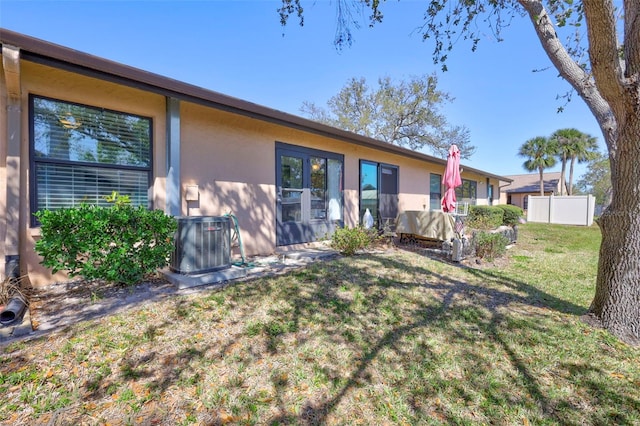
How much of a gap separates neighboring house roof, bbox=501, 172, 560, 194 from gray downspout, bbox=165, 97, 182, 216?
112 feet

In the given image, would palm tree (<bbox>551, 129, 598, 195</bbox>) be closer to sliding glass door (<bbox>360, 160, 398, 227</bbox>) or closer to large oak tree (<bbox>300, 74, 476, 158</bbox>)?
large oak tree (<bbox>300, 74, 476, 158</bbox>)

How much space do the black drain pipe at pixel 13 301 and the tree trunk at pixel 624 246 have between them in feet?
20.6

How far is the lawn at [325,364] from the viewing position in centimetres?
202

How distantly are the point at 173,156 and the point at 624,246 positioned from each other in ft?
20.1

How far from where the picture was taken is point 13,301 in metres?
3.07

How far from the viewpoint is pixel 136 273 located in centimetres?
378

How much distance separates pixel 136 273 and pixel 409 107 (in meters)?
21.0

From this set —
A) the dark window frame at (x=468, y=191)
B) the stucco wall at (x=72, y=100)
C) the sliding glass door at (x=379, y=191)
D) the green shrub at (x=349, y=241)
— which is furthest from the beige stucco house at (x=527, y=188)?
the stucco wall at (x=72, y=100)

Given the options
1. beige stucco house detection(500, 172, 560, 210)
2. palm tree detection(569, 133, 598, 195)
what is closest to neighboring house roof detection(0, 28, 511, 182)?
palm tree detection(569, 133, 598, 195)

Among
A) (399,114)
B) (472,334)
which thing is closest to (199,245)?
(472,334)

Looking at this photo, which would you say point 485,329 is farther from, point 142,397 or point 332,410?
point 142,397

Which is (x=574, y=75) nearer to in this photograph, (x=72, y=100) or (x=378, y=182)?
(x=378, y=182)

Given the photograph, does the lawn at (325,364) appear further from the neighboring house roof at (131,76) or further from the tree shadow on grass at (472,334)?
the neighboring house roof at (131,76)

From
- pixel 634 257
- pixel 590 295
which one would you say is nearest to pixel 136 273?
pixel 634 257
